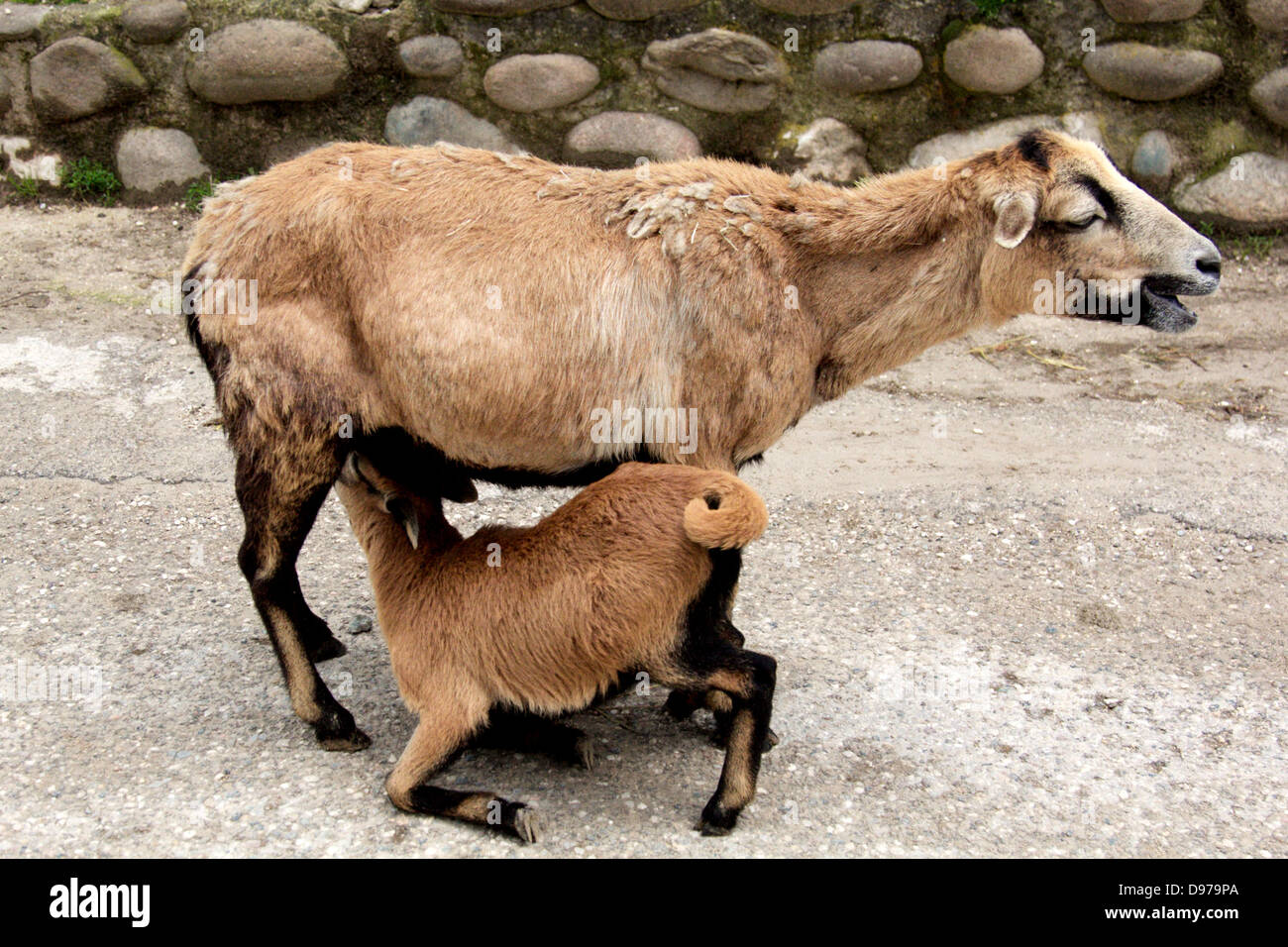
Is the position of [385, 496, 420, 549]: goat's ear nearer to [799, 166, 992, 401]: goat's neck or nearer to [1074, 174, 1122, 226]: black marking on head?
[799, 166, 992, 401]: goat's neck

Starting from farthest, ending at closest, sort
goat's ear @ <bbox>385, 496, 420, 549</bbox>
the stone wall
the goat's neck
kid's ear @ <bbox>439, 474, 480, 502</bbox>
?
1. the stone wall
2. kid's ear @ <bbox>439, 474, 480, 502</bbox>
3. the goat's neck
4. goat's ear @ <bbox>385, 496, 420, 549</bbox>

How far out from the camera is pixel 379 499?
3.96 meters

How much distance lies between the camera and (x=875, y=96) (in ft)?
25.8

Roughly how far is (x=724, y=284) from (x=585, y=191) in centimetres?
58

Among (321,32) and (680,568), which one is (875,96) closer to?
(321,32)

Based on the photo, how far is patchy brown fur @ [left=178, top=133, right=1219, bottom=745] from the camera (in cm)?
385

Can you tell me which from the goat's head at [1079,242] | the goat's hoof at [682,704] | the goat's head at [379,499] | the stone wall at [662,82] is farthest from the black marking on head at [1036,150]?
the stone wall at [662,82]

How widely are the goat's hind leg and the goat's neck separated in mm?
1726

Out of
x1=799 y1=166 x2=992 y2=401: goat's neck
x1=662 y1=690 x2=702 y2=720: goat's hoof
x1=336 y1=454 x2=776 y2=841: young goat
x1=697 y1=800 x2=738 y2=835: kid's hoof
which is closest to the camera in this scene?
x1=336 y1=454 x2=776 y2=841: young goat

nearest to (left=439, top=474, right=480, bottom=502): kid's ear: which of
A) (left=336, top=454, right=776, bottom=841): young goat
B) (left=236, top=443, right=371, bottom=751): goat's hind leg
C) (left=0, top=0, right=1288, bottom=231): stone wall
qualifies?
(left=336, top=454, right=776, bottom=841): young goat

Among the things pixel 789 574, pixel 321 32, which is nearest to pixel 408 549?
pixel 789 574

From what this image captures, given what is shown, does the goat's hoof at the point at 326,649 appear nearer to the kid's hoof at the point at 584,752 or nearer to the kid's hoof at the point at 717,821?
the kid's hoof at the point at 584,752

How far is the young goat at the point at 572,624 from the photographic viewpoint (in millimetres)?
3578

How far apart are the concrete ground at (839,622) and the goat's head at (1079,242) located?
57.4 inches
